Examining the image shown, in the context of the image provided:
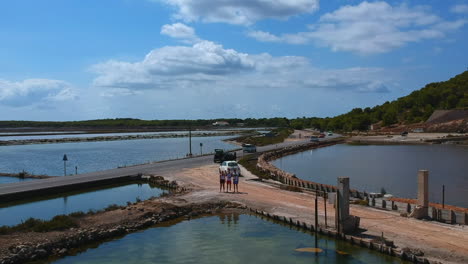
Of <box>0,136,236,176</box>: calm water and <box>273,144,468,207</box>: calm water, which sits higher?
<box>0,136,236,176</box>: calm water

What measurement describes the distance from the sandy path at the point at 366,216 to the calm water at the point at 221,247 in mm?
1387

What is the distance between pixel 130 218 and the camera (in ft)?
75.7

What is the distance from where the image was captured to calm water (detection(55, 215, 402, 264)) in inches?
698

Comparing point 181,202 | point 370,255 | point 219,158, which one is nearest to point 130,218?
point 181,202

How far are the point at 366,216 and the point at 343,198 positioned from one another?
3472mm

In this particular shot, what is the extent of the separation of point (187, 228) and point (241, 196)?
6659 mm

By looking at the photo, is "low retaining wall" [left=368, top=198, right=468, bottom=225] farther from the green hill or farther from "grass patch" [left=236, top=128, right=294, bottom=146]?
the green hill

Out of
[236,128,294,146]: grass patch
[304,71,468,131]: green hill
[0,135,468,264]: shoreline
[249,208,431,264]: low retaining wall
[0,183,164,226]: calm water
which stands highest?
[304,71,468,131]: green hill

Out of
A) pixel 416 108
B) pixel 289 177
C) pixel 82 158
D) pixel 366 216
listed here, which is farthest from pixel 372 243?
pixel 416 108

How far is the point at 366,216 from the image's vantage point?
21.7 meters

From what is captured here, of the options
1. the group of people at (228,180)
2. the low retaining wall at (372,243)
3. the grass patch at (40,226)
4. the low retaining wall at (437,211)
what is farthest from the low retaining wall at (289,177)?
the grass patch at (40,226)

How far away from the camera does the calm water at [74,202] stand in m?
26.2

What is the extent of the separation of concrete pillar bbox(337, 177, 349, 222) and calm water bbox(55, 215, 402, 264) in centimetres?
130

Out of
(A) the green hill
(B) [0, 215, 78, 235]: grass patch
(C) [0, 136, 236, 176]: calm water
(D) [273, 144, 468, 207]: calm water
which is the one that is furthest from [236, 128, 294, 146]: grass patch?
(B) [0, 215, 78, 235]: grass patch
